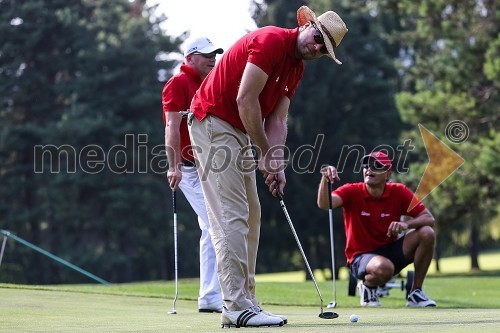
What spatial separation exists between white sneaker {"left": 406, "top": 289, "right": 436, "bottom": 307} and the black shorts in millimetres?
392

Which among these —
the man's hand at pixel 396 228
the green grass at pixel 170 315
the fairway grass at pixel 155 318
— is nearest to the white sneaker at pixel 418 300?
the man's hand at pixel 396 228

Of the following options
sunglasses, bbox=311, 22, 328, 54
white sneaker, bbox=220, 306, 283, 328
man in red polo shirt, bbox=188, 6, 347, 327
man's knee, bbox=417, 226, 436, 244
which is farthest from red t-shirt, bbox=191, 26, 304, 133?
man's knee, bbox=417, 226, 436, 244

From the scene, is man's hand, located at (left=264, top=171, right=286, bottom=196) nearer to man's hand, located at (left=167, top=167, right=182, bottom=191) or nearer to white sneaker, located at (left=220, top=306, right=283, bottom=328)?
white sneaker, located at (left=220, top=306, right=283, bottom=328)

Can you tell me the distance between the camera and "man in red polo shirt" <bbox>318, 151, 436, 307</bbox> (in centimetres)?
992

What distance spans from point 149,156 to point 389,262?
32.9 metres

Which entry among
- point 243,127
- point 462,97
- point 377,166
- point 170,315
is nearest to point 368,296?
point 377,166

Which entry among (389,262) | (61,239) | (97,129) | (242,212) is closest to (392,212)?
(389,262)

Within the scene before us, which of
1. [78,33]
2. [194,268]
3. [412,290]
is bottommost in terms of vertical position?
[194,268]

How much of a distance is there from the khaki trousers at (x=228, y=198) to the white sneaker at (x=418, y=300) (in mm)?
3412

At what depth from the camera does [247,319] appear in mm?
6426

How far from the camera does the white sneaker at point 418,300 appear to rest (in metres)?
9.66

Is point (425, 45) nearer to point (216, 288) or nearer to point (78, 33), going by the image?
point (78, 33)

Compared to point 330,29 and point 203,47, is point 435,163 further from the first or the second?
point 330,29

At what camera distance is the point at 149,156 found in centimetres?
4228
